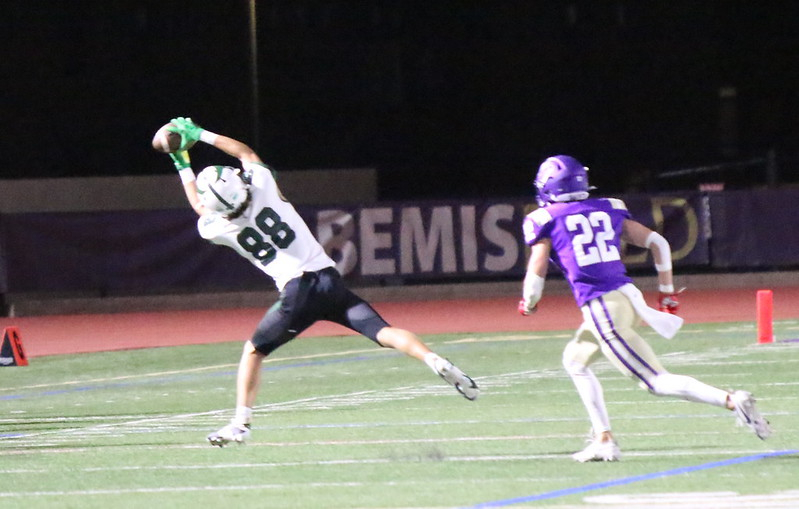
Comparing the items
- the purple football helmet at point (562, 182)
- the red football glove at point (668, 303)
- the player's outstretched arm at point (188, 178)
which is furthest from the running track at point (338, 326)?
the purple football helmet at point (562, 182)

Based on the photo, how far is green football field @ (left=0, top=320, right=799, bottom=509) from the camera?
821 cm

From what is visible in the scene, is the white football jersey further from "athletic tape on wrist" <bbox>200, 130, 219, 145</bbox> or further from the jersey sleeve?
the jersey sleeve

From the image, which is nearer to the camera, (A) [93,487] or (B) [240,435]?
(A) [93,487]

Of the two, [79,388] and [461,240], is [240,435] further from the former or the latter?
[461,240]

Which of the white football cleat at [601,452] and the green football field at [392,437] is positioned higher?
the white football cleat at [601,452]

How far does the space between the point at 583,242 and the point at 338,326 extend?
13.8 meters

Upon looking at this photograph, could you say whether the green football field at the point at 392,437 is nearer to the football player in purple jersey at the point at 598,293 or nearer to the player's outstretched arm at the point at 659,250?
the football player in purple jersey at the point at 598,293

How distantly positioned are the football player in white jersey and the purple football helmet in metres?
1.29

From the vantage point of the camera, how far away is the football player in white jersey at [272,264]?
32.4 ft

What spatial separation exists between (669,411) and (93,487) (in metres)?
4.42

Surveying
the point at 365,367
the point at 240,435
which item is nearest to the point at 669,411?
the point at 240,435

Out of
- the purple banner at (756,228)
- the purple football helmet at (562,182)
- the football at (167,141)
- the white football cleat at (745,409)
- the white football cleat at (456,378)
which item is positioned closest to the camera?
the white football cleat at (745,409)

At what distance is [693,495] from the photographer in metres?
7.75

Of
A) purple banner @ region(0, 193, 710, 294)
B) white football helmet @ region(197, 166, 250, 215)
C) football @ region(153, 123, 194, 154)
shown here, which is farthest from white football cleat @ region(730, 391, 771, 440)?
purple banner @ region(0, 193, 710, 294)
